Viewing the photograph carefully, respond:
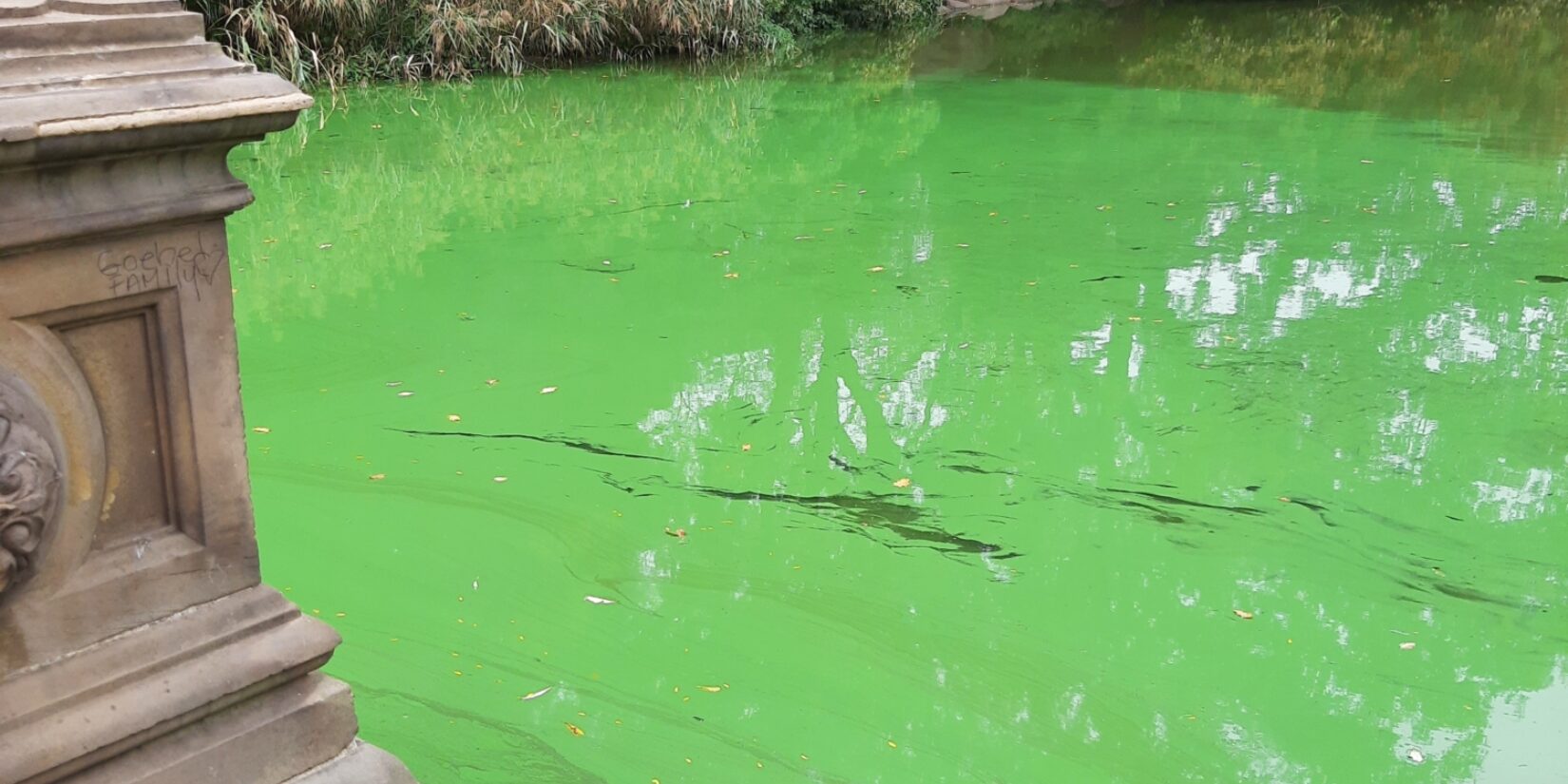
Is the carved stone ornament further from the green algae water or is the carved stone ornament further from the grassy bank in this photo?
the grassy bank

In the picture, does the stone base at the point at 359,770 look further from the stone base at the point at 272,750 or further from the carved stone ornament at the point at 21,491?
the carved stone ornament at the point at 21,491

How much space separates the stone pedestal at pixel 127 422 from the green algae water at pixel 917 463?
0.61 m

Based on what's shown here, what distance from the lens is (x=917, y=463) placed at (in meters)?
3.12

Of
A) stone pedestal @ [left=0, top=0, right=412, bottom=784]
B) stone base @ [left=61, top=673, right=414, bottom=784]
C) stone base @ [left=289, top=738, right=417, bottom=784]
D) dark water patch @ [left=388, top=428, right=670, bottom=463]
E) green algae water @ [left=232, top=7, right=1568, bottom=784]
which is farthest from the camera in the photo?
dark water patch @ [left=388, top=428, right=670, bottom=463]

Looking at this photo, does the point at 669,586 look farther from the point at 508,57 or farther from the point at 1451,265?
the point at 508,57

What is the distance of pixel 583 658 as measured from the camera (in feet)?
7.53

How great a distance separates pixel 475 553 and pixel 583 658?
0.45 m

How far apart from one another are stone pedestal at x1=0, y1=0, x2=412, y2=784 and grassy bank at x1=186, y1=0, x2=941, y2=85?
661cm

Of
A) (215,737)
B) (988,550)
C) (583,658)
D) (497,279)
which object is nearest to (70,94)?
(215,737)

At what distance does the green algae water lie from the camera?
2.19 metres

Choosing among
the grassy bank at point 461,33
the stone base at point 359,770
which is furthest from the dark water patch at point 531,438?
the grassy bank at point 461,33

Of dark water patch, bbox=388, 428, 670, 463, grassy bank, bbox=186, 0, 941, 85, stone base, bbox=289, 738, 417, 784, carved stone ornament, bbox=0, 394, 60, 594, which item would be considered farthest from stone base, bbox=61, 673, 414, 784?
grassy bank, bbox=186, 0, 941, 85

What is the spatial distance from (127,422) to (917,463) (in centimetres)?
200

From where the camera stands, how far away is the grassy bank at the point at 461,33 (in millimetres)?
7910
